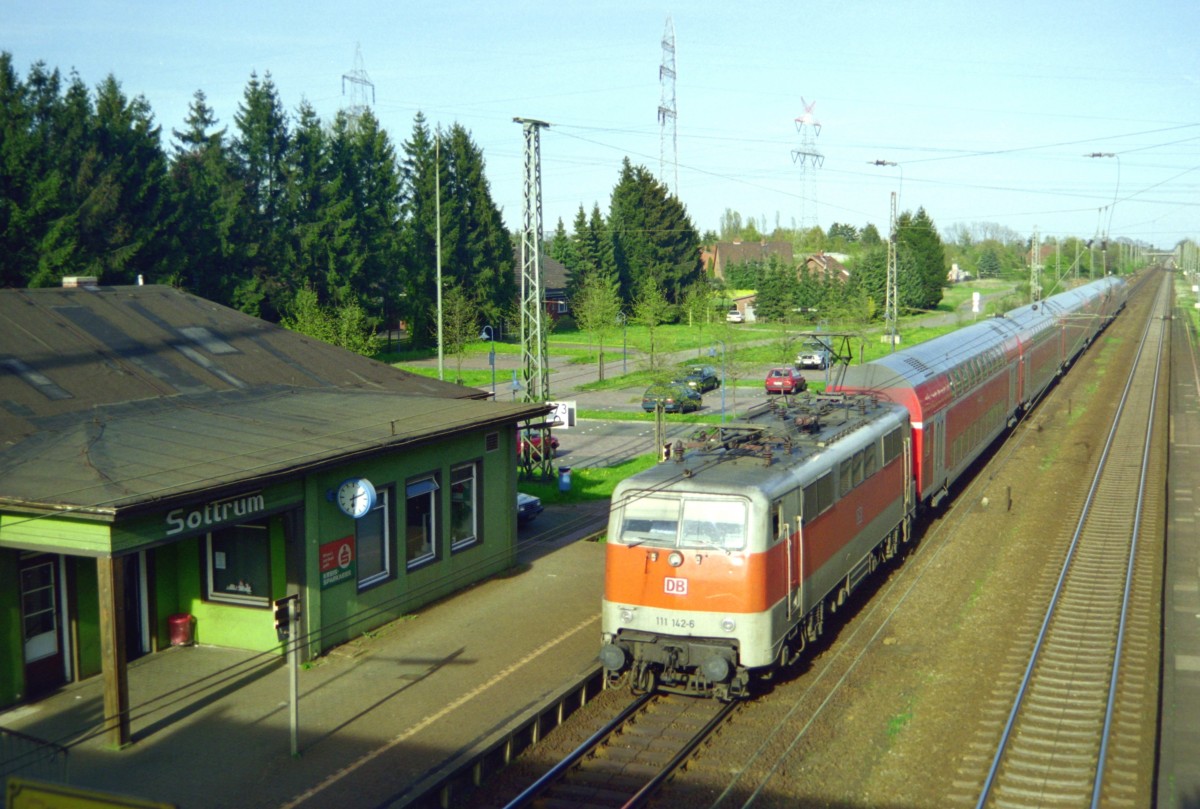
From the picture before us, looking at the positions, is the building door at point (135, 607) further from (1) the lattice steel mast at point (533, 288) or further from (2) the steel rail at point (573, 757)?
(1) the lattice steel mast at point (533, 288)

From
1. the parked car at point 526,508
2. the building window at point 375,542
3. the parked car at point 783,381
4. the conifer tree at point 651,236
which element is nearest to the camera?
the building window at point 375,542

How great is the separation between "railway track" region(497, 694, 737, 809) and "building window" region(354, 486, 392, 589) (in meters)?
4.79

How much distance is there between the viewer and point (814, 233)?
150 metres

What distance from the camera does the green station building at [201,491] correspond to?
11.5 m

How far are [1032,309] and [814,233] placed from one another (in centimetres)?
10690

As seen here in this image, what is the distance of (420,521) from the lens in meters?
16.5

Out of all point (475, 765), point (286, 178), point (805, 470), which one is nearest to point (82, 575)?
point (475, 765)

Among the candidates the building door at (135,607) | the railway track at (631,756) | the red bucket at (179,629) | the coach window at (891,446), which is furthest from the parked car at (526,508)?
the railway track at (631,756)

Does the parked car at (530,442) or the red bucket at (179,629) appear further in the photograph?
the parked car at (530,442)

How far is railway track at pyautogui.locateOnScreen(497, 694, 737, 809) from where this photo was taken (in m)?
10.2

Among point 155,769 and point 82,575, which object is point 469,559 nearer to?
point 82,575

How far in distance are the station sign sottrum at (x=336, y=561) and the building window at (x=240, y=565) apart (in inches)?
29.7

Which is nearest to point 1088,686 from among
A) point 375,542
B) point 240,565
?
point 375,542

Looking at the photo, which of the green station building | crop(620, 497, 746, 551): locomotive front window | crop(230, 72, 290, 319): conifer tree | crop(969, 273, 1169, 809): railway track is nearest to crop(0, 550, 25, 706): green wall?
the green station building
